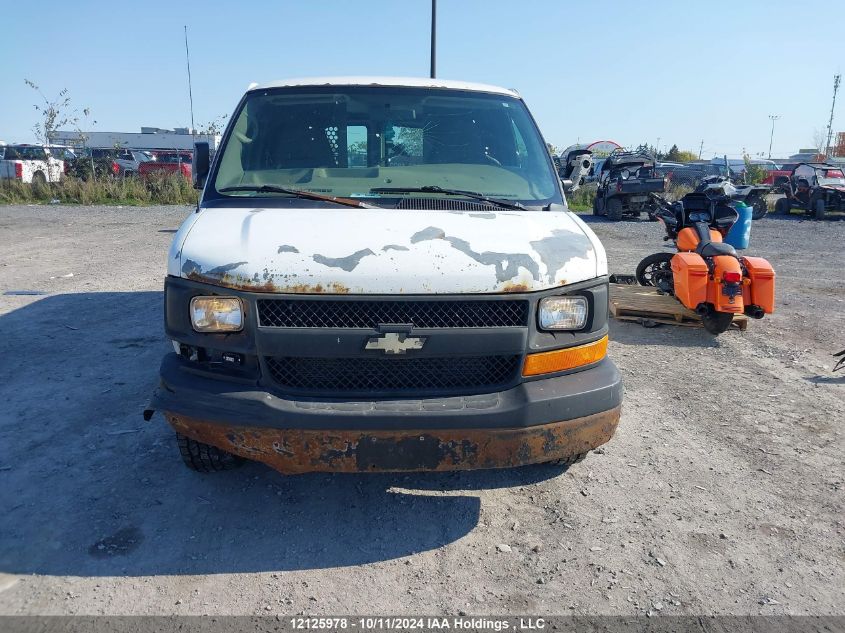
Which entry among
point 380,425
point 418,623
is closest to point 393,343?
point 380,425

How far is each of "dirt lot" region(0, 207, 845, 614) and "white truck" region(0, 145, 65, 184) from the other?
20700 mm

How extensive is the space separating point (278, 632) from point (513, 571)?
104cm

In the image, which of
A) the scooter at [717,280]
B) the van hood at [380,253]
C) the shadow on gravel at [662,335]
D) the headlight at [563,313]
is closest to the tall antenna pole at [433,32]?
the scooter at [717,280]

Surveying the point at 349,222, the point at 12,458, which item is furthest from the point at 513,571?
the point at 12,458

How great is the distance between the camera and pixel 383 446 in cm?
279

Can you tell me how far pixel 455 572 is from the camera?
9.39 ft

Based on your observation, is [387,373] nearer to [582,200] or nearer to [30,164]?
[582,200]

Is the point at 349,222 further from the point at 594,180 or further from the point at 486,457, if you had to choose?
the point at 594,180

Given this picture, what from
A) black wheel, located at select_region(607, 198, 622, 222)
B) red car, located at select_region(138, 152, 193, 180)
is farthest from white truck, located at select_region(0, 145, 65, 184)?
black wheel, located at select_region(607, 198, 622, 222)

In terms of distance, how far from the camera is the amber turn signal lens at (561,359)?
9.66 ft

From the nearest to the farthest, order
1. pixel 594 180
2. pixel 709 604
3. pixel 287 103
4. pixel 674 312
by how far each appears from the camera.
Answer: pixel 709 604 < pixel 287 103 < pixel 674 312 < pixel 594 180

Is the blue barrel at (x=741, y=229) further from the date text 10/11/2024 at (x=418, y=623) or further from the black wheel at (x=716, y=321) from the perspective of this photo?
the date text 10/11/2024 at (x=418, y=623)

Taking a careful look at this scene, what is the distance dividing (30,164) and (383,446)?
A: 25346 mm

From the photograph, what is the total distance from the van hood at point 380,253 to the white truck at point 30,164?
71.4ft
